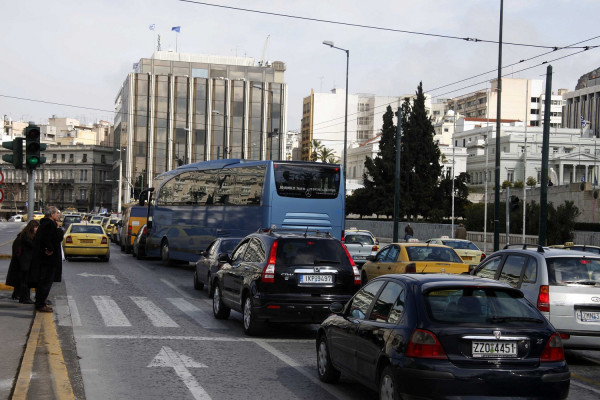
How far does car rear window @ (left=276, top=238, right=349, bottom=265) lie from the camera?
12.8 m

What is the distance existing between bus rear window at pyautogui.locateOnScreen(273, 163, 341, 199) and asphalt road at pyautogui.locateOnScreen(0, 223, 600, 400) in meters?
5.74

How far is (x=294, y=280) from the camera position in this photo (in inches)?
497

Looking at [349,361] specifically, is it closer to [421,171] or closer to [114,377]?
[114,377]

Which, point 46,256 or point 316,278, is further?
point 46,256

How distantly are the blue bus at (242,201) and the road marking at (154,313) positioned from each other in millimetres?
4151

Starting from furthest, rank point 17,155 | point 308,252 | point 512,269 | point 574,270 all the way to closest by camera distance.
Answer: point 17,155 < point 308,252 < point 512,269 < point 574,270

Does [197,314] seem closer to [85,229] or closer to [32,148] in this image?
[32,148]

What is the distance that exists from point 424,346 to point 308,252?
6.17 m

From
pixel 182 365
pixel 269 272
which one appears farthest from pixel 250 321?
pixel 182 365

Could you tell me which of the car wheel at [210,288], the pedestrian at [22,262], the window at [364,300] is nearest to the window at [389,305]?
the window at [364,300]

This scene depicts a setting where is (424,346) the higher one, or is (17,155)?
(17,155)

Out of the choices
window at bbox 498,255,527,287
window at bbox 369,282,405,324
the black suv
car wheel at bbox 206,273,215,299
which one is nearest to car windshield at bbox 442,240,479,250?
car wheel at bbox 206,273,215,299

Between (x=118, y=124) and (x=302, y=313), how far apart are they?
390ft

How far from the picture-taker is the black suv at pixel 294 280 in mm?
12523
